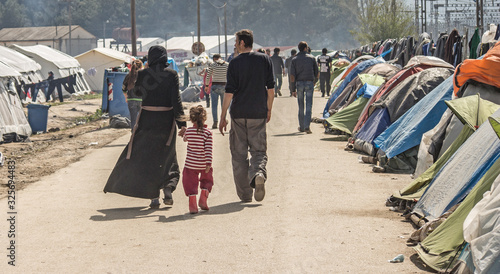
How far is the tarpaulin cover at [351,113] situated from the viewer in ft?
47.4

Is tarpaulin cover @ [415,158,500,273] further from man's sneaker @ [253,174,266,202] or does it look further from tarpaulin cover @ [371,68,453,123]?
tarpaulin cover @ [371,68,453,123]

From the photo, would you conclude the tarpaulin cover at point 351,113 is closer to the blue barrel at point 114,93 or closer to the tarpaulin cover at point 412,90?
the tarpaulin cover at point 412,90

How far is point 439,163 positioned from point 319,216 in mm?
1372

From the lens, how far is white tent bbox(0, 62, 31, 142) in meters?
18.6

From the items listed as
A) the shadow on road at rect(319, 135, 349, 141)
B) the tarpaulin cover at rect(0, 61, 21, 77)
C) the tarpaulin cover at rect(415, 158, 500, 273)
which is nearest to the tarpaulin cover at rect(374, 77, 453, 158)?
the shadow on road at rect(319, 135, 349, 141)

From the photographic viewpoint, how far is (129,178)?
8.34m

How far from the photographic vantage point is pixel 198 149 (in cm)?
801

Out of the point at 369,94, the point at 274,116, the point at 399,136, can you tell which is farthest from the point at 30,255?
the point at 274,116

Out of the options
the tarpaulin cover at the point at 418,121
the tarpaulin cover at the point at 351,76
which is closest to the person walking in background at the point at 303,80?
the tarpaulin cover at the point at 351,76

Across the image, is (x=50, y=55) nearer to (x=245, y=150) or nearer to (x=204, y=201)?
(x=245, y=150)

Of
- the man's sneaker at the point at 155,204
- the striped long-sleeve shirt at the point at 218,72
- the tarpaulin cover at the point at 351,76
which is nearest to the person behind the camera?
the man's sneaker at the point at 155,204

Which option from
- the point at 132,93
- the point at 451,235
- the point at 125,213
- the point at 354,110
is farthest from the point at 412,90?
the point at 451,235

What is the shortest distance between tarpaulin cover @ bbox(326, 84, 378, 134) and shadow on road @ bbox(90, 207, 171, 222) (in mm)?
6763

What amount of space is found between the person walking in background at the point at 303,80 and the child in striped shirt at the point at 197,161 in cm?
787
